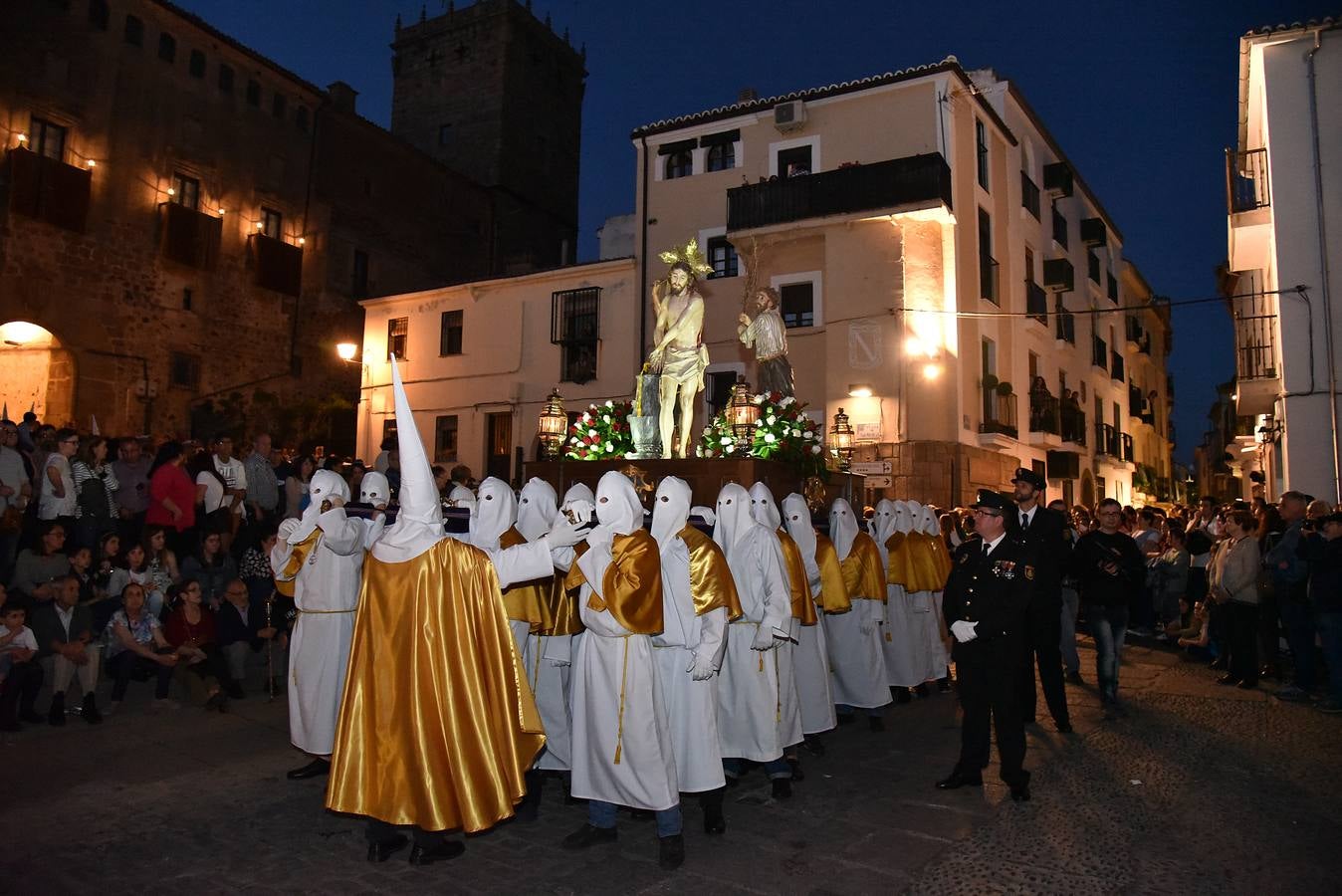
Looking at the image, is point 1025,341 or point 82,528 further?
point 1025,341

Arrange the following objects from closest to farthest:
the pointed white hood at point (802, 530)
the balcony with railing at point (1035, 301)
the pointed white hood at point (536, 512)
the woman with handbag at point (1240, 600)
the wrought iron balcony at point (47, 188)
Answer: the pointed white hood at point (536, 512)
the pointed white hood at point (802, 530)
the woman with handbag at point (1240, 600)
the wrought iron balcony at point (47, 188)
the balcony with railing at point (1035, 301)

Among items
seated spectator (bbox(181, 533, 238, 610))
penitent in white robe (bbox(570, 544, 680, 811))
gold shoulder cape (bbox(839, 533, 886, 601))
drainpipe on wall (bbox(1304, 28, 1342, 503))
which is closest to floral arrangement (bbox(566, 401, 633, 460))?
seated spectator (bbox(181, 533, 238, 610))

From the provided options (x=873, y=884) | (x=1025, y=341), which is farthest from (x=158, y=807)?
(x=1025, y=341)

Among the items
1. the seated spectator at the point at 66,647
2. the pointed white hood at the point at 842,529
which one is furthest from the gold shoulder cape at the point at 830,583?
the seated spectator at the point at 66,647

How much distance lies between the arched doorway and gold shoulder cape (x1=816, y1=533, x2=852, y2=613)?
21.4 meters

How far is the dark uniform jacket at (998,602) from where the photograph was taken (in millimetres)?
5730

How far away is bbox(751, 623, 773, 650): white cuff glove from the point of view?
223 inches

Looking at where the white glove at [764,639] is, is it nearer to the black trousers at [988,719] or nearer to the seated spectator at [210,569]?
the black trousers at [988,719]

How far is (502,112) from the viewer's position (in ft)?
118

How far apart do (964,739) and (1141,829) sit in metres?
1.12

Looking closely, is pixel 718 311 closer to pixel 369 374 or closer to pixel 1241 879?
pixel 369 374

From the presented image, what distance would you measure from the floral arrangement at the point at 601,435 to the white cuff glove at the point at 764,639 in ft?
21.4

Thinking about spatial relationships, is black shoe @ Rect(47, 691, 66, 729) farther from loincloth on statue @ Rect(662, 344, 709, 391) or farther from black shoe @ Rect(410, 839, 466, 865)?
loincloth on statue @ Rect(662, 344, 709, 391)

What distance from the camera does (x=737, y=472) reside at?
10703 mm
